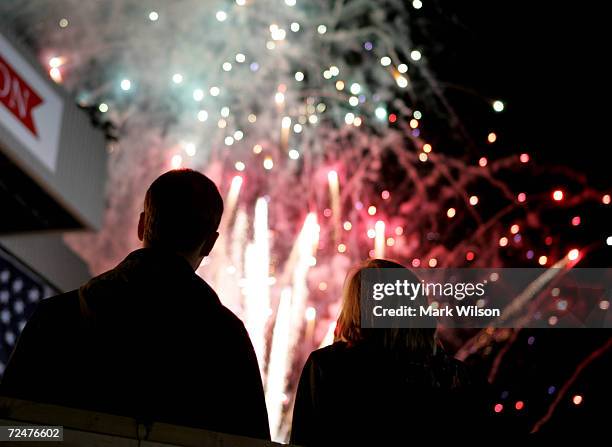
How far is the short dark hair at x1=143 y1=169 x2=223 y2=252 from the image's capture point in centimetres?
274

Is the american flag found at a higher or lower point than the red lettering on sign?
lower

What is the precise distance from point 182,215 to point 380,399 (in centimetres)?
107

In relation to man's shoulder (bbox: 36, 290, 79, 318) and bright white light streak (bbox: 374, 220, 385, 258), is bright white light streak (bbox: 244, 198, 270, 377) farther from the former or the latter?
man's shoulder (bbox: 36, 290, 79, 318)

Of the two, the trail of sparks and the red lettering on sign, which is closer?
the red lettering on sign

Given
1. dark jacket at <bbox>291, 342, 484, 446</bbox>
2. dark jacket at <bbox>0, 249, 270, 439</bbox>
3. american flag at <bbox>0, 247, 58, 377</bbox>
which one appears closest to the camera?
dark jacket at <bbox>0, 249, 270, 439</bbox>

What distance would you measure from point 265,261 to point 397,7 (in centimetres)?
451

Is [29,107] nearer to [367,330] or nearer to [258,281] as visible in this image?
[258,281]

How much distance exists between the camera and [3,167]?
35.4 feet

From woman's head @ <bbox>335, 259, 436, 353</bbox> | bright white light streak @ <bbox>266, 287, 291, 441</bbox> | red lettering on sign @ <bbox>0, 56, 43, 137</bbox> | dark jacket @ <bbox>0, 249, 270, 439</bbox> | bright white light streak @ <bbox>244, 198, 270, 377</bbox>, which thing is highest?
red lettering on sign @ <bbox>0, 56, 43, 137</bbox>

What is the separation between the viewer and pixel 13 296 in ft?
38.9

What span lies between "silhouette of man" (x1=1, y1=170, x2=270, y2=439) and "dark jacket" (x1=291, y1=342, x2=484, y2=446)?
0.62m

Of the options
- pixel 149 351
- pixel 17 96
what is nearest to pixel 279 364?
pixel 17 96

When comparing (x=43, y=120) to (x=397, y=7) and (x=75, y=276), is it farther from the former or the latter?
(x=397, y=7)

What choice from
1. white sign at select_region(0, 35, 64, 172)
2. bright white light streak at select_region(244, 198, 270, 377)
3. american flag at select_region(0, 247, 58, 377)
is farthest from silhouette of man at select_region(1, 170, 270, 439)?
bright white light streak at select_region(244, 198, 270, 377)
